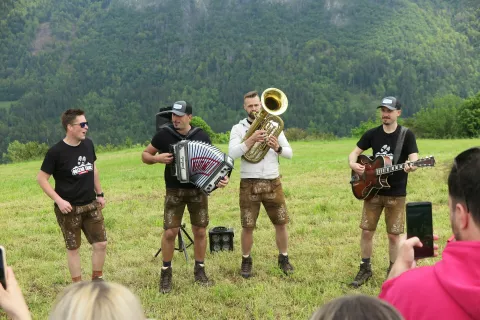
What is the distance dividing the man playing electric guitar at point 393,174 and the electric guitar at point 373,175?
8 cm

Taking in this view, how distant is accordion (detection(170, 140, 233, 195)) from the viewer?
6.03 metres

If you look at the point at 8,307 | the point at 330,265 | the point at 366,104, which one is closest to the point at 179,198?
the point at 330,265

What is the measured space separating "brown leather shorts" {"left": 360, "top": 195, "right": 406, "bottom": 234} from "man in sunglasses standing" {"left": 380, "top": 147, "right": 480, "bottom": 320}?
4.16m

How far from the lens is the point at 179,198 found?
21.1 feet

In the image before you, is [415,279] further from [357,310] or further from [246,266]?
[246,266]

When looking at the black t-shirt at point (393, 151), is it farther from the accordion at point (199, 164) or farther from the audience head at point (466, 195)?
the audience head at point (466, 195)

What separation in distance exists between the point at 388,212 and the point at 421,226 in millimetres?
3539

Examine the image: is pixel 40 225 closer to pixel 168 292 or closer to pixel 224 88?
pixel 168 292

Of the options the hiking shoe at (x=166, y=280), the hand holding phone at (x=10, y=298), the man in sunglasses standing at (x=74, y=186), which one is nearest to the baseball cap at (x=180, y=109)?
the man in sunglasses standing at (x=74, y=186)

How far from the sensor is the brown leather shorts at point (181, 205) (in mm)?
6395

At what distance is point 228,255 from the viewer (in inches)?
311

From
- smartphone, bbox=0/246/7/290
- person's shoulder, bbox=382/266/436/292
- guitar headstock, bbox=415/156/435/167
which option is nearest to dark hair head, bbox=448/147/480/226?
person's shoulder, bbox=382/266/436/292

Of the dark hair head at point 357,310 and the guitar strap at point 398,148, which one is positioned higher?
the guitar strap at point 398,148

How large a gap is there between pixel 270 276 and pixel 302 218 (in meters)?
3.50
